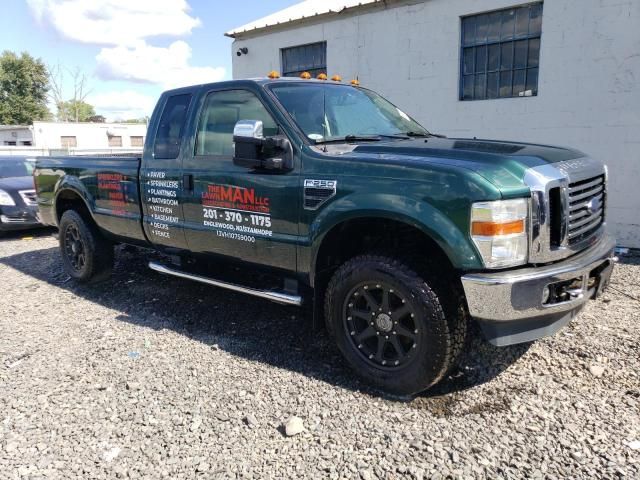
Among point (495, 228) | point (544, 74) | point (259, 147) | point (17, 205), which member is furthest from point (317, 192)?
point (17, 205)

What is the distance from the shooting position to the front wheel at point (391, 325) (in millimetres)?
2916

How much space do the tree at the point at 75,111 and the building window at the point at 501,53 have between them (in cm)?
5367

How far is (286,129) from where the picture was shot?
11.6 feet

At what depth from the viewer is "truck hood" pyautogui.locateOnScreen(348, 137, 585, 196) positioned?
2.72 metres

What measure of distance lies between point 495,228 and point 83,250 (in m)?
4.50

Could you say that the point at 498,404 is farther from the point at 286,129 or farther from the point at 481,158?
the point at 286,129

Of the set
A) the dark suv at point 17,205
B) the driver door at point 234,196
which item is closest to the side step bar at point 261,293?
the driver door at point 234,196

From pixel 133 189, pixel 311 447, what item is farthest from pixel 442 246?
pixel 133 189

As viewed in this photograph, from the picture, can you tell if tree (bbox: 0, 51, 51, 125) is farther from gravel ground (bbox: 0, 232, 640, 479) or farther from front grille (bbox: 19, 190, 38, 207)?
gravel ground (bbox: 0, 232, 640, 479)

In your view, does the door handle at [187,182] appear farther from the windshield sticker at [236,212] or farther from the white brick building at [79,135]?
the white brick building at [79,135]

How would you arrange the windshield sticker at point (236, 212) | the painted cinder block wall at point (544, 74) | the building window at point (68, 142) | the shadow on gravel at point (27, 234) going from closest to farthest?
the windshield sticker at point (236, 212), the painted cinder block wall at point (544, 74), the shadow on gravel at point (27, 234), the building window at point (68, 142)

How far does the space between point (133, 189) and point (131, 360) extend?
1.70m

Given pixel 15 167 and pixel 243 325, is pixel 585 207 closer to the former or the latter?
pixel 243 325

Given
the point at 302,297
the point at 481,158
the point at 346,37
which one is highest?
the point at 346,37
